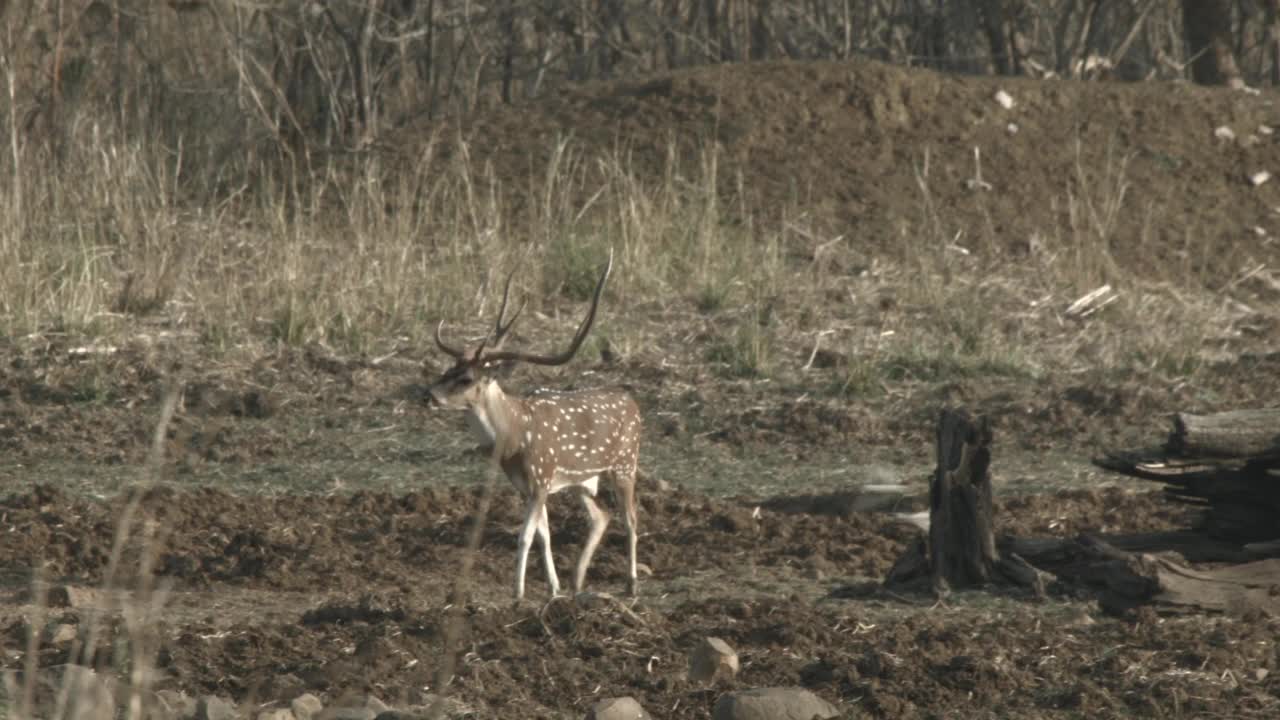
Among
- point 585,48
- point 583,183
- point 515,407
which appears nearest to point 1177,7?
point 585,48

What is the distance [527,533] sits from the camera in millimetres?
9086

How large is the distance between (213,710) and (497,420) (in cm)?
314

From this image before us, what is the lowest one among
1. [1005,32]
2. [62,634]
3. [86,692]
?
[62,634]

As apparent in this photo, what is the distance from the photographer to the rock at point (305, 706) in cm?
655

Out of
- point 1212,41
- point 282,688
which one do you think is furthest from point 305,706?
point 1212,41

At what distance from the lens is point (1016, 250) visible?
675 inches

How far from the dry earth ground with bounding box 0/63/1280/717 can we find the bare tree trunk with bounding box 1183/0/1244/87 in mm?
2286

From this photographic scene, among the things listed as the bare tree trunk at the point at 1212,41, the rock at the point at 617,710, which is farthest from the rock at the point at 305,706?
the bare tree trunk at the point at 1212,41

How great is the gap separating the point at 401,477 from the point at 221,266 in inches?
150

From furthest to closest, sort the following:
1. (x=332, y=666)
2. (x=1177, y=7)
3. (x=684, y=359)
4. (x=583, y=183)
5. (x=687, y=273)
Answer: (x=1177, y=7) < (x=583, y=183) < (x=687, y=273) < (x=684, y=359) < (x=332, y=666)

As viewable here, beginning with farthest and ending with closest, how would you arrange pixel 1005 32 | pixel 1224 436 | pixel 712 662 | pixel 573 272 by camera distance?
pixel 1005 32, pixel 573 272, pixel 1224 436, pixel 712 662

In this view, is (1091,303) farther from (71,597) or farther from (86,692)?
→ (86,692)

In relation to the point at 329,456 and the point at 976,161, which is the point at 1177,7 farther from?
the point at 329,456

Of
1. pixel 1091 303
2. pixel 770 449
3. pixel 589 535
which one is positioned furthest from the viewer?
pixel 1091 303
